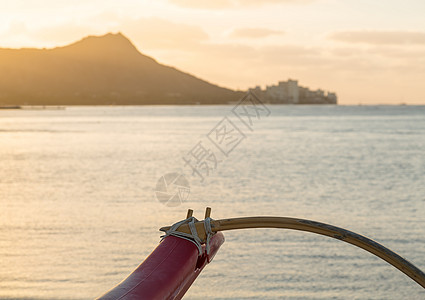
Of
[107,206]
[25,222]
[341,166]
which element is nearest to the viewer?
[25,222]

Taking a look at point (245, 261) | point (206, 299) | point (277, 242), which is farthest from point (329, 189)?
point (206, 299)

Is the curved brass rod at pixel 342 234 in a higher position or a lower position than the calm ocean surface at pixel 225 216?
higher

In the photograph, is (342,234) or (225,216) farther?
(225,216)

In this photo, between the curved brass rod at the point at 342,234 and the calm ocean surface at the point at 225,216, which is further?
the calm ocean surface at the point at 225,216

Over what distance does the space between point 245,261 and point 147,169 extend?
58.2ft

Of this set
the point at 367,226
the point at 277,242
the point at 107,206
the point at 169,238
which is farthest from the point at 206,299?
the point at 107,206

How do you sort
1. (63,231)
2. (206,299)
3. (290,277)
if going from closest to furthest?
(206,299)
(290,277)
(63,231)

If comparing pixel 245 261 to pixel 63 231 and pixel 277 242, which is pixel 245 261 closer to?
pixel 277 242

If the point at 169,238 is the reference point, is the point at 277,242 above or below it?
below

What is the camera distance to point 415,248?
10781 mm

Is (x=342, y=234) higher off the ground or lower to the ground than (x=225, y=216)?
higher

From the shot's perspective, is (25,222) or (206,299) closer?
(206,299)

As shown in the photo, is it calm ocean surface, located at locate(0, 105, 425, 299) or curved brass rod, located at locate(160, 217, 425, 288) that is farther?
calm ocean surface, located at locate(0, 105, 425, 299)

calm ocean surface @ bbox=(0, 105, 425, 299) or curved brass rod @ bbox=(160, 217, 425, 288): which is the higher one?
curved brass rod @ bbox=(160, 217, 425, 288)
